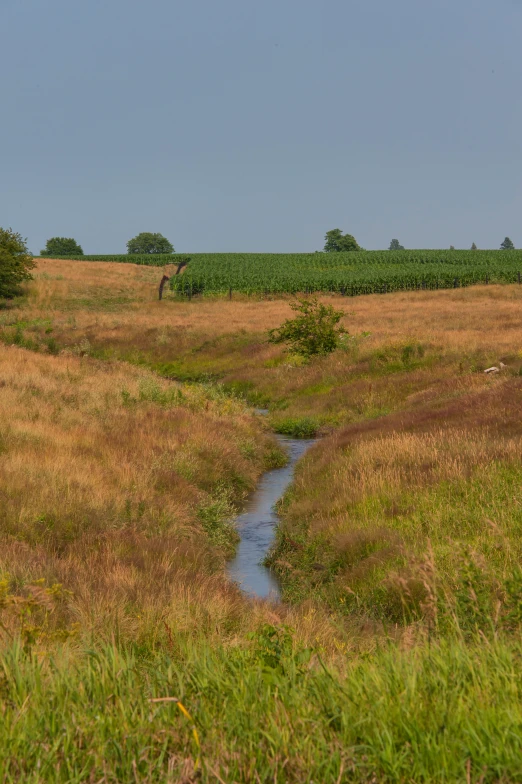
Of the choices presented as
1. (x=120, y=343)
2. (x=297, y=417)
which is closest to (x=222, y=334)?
(x=120, y=343)

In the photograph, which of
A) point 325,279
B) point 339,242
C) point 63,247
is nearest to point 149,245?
point 63,247

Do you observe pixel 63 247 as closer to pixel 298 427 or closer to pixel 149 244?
pixel 149 244

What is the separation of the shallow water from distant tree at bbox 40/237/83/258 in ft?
461

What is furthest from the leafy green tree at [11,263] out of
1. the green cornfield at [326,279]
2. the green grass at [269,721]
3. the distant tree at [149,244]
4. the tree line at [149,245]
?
the distant tree at [149,244]

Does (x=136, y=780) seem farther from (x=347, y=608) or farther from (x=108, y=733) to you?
(x=347, y=608)

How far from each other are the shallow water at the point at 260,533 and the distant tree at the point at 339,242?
428 feet

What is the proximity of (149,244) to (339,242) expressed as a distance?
4296cm

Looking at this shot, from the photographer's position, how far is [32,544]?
25.5ft

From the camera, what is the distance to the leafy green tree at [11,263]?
54.9 m

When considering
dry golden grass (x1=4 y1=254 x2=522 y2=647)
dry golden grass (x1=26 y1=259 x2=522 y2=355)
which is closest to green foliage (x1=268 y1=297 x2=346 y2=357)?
dry golden grass (x1=4 y1=254 x2=522 y2=647)

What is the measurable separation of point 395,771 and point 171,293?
6701cm

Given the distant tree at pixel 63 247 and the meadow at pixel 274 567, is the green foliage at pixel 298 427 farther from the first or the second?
the distant tree at pixel 63 247

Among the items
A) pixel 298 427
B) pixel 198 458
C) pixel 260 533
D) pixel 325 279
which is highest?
pixel 325 279

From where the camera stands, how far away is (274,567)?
982 centimetres
